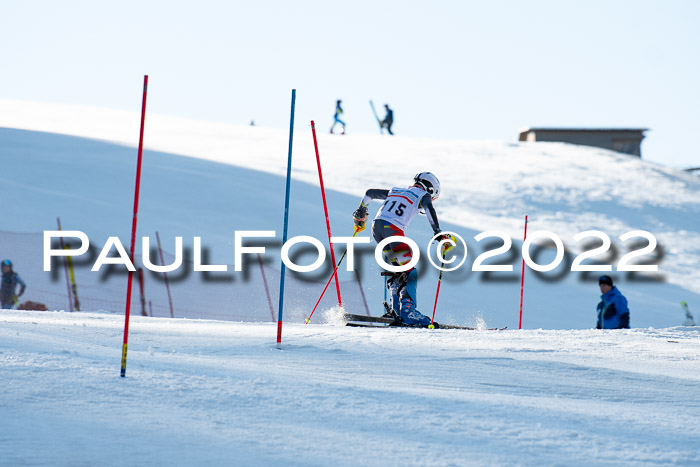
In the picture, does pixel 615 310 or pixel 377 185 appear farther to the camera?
pixel 377 185

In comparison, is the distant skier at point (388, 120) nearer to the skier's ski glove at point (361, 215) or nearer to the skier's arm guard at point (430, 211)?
the skier's ski glove at point (361, 215)

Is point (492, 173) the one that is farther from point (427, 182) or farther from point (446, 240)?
point (446, 240)

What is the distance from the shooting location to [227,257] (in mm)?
17453

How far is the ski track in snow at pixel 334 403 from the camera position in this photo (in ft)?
11.7

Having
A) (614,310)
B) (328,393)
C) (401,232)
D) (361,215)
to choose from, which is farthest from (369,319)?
(328,393)

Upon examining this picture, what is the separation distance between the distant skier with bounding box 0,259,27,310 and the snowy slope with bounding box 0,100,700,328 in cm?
403

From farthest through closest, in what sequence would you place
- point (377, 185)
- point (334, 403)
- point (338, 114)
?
point (338, 114) < point (377, 185) < point (334, 403)

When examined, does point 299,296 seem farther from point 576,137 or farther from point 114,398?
point 576,137

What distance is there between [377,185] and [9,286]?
1458 centimetres

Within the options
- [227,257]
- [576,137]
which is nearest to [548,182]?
[576,137]

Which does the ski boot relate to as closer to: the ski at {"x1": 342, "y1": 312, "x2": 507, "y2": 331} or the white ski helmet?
the ski at {"x1": 342, "y1": 312, "x2": 507, "y2": 331}

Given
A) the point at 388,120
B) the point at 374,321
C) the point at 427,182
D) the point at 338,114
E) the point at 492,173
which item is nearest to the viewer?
the point at 427,182

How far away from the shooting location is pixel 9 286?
1335 centimetres

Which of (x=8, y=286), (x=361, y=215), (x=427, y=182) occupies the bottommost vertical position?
(x=8, y=286)
